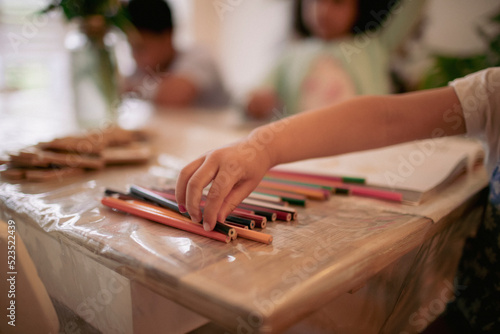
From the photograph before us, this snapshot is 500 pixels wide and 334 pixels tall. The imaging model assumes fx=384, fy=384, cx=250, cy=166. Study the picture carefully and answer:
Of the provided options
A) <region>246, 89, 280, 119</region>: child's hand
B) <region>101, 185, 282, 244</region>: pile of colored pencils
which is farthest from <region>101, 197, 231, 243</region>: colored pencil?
<region>246, 89, 280, 119</region>: child's hand

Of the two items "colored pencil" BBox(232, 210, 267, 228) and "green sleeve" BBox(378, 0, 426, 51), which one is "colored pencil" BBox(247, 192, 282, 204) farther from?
"green sleeve" BBox(378, 0, 426, 51)

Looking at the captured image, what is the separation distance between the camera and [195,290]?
0.29 meters

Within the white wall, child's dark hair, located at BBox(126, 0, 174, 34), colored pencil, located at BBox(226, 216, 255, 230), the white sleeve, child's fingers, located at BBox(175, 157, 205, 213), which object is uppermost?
child's dark hair, located at BBox(126, 0, 174, 34)

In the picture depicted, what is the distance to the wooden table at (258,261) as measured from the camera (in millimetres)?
296

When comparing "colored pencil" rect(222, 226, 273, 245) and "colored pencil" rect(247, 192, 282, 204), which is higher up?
"colored pencil" rect(222, 226, 273, 245)

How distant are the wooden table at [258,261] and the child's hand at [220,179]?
30mm

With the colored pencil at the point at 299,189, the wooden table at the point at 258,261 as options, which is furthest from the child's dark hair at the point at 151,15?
the colored pencil at the point at 299,189

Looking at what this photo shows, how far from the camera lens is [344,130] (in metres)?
0.50

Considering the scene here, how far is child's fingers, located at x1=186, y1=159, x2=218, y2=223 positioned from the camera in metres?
0.38

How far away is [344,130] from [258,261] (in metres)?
0.24

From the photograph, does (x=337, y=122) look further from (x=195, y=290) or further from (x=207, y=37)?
(x=207, y=37)

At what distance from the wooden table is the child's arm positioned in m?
0.07

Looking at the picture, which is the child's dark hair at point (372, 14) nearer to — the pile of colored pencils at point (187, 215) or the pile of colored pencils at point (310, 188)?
the pile of colored pencils at point (310, 188)

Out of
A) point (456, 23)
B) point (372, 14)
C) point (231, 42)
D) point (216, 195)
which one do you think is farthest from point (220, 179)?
point (231, 42)
